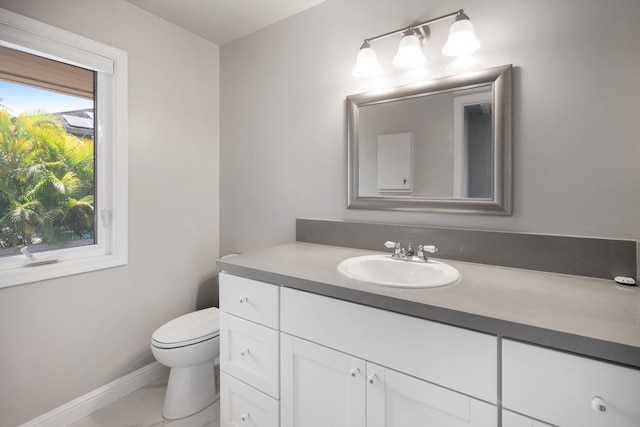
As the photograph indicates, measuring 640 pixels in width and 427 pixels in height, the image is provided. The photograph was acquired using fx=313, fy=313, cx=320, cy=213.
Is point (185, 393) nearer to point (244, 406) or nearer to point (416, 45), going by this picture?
point (244, 406)

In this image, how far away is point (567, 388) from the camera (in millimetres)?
738

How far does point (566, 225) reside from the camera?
1223 millimetres

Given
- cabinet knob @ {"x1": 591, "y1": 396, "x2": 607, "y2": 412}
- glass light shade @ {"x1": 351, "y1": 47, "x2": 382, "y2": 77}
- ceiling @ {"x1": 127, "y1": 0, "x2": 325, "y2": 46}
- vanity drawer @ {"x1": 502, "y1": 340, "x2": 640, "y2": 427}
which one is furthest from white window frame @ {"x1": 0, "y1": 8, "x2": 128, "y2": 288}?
cabinet knob @ {"x1": 591, "y1": 396, "x2": 607, "y2": 412}

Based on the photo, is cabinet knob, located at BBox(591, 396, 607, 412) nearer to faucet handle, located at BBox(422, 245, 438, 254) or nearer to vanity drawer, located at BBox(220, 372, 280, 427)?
faucet handle, located at BBox(422, 245, 438, 254)

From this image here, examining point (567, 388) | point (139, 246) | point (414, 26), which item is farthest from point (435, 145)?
point (139, 246)

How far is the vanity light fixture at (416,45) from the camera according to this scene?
1.29 meters

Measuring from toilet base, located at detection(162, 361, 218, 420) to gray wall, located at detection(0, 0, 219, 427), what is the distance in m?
0.44

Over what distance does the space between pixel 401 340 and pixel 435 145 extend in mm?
946

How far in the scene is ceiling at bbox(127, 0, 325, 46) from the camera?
1872mm

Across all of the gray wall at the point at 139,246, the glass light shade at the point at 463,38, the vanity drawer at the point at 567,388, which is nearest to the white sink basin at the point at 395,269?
the vanity drawer at the point at 567,388

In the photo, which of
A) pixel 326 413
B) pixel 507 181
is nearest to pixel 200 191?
pixel 326 413

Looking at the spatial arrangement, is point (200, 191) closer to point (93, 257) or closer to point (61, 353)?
point (93, 257)

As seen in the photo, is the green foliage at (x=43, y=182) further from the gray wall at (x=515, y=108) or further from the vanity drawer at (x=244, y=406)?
the vanity drawer at (x=244, y=406)

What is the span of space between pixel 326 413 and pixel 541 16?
1.74 metres
